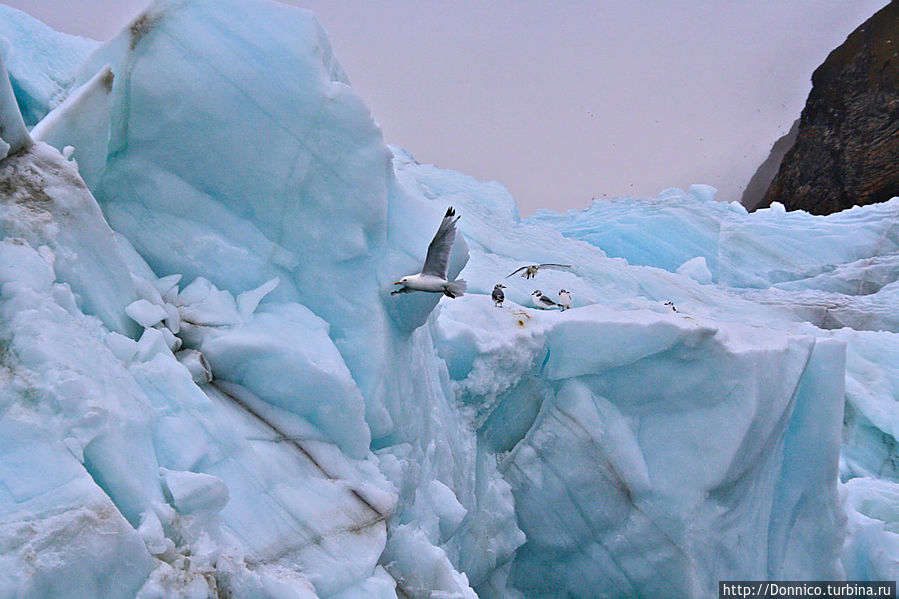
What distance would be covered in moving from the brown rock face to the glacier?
14801 millimetres

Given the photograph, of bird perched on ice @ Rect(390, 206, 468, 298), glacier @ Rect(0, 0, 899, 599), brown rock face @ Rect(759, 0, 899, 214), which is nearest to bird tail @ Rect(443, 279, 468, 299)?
bird perched on ice @ Rect(390, 206, 468, 298)

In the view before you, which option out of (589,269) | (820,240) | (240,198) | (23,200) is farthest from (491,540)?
(820,240)

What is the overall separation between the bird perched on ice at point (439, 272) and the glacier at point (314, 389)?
299 millimetres

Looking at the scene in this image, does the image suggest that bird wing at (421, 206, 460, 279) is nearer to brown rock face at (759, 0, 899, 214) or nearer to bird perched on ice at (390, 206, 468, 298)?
bird perched on ice at (390, 206, 468, 298)

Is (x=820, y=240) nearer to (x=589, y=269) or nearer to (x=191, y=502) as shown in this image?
(x=589, y=269)

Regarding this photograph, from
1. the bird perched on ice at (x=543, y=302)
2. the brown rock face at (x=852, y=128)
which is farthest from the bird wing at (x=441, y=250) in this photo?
the brown rock face at (x=852, y=128)

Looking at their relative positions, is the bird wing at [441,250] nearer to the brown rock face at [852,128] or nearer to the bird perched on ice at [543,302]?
the bird perched on ice at [543,302]

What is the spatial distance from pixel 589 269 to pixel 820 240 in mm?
6365

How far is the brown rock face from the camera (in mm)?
20859

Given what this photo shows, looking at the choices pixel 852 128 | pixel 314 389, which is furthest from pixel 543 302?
pixel 852 128

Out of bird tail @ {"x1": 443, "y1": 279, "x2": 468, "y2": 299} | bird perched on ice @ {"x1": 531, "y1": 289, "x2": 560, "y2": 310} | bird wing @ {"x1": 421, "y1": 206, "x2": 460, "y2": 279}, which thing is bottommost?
bird perched on ice @ {"x1": 531, "y1": 289, "x2": 560, "y2": 310}

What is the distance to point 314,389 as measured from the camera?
11.5 ft

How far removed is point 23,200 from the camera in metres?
2.60

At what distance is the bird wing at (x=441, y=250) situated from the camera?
3943mm
